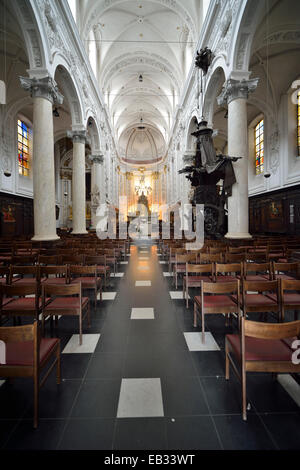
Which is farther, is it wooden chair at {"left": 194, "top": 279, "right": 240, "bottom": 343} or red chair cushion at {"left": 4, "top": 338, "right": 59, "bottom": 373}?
wooden chair at {"left": 194, "top": 279, "right": 240, "bottom": 343}

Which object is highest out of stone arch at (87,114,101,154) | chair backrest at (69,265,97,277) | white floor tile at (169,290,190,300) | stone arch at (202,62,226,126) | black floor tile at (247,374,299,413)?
stone arch at (87,114,101,154)

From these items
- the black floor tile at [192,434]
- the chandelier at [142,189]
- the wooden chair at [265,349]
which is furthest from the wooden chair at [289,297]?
the chandelier at [142,189]

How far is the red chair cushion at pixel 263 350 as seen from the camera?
1.90m

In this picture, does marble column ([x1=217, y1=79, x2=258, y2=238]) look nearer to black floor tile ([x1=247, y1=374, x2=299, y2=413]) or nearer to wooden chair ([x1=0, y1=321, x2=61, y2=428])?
black floor tile ([x1=247, y1=374, x2=299, y2=413])

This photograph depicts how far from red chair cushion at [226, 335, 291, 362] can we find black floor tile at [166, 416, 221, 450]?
23.5 inches

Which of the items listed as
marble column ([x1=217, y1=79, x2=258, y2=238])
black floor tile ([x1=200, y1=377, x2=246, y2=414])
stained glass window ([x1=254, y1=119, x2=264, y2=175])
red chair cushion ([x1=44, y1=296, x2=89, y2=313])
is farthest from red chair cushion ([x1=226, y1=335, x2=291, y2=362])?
stained glass window ([x1=254, y1=119, x2=264, y2=175])

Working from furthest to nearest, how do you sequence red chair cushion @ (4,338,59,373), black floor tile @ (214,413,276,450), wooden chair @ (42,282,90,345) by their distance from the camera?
wooden chair @ (42,282,90,345) → red chair cushion @ (4,338,59,373) → black floor tile @ (214,413,276,450)

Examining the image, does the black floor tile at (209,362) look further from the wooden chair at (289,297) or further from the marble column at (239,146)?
the marble column at (239,146)

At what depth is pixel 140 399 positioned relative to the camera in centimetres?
210

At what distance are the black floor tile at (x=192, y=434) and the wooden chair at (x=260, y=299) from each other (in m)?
1.46

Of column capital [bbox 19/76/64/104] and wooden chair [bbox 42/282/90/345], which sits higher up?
column capital [bbox 19/76/64/104]

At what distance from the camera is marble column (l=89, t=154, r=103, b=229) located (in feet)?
59.4

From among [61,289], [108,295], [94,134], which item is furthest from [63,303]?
[94,134]
